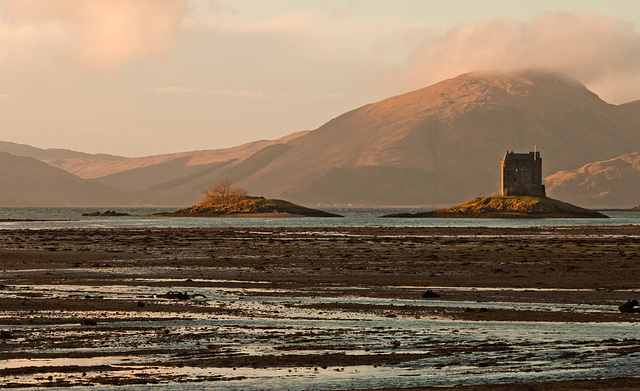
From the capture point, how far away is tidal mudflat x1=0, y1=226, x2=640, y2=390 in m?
16.8

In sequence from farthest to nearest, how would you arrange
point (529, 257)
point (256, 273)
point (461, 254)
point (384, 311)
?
1. point (461, 254)
2. point (529, 257)
3. point (256, 273)
4. point (384, 311)

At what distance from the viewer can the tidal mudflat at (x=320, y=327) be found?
16.8 meters

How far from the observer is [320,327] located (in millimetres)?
23406

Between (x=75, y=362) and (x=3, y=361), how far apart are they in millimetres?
1542

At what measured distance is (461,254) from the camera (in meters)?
58.7

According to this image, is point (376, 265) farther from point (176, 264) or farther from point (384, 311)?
point (384, 311)

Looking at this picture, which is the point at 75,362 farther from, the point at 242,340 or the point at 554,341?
the point at 554,341

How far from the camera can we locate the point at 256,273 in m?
43.1

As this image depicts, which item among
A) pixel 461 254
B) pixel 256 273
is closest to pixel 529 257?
pixel 461 254

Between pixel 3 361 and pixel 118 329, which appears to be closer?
pixel 3 361

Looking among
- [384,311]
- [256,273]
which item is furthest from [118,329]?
[256,273]

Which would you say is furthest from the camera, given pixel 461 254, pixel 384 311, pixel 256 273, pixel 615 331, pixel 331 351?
pixel 461 254

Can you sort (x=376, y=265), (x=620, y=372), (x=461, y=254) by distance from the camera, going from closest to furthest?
(x=620, y=372), (x=376, y=265), (x=461, y=254)

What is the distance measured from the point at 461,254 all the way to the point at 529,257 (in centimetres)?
534
